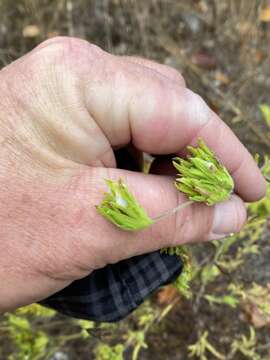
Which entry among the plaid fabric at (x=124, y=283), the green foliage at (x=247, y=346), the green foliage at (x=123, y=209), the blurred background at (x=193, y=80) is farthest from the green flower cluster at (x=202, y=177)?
the green foliage at (x=247, y=346)

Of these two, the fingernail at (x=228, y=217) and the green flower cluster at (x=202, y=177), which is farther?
the fingernail at (x=228, y=217)

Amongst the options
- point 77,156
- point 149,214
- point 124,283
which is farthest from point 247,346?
point 77,156

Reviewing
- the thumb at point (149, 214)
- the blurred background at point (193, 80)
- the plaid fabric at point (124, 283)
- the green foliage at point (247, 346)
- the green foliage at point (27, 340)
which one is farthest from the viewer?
the blurred background at point (193, 80)

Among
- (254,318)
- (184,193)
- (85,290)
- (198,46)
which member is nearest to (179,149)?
(184,193)

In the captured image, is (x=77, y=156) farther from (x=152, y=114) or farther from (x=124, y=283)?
(x=124, y=283)

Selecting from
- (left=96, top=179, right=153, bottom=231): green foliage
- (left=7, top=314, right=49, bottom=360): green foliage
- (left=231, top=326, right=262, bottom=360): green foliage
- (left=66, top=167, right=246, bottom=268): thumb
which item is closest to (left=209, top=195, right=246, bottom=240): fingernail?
(left=66, top=167, right=246, bottom=268): thumb

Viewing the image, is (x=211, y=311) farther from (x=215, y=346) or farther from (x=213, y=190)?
(x=213, y=190)

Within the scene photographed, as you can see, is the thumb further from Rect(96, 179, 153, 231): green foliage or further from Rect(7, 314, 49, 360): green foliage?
Rect(7, 314, 49, 360): green foliage

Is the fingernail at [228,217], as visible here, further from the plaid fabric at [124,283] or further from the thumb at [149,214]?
the plaid fabric at [124,283]
